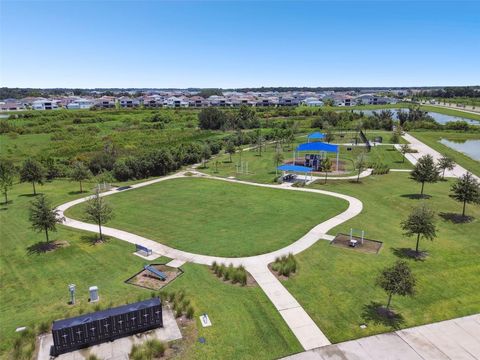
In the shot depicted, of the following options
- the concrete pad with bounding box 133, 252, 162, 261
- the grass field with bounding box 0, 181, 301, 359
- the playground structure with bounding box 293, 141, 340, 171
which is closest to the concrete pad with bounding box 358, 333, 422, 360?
the grass field with bounding box 0, 181, 301, 359

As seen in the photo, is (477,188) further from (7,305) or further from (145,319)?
(7,305)

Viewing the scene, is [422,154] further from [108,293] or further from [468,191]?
[108,293]

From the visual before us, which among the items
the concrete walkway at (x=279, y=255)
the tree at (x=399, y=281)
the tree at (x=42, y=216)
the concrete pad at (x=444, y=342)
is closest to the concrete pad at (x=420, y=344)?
the concrete pad at (x=444, y=342)

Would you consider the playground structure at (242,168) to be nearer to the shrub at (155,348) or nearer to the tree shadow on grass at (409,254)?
the tree shadow on grass at (409,254)

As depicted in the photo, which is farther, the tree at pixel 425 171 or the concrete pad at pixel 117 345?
the tree at pixel 425 171

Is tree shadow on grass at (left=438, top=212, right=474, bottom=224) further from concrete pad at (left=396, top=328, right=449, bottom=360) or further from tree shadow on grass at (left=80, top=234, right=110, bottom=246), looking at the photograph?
tree shadow on grass at (left=80, top=234, right=110, bottom=246)
